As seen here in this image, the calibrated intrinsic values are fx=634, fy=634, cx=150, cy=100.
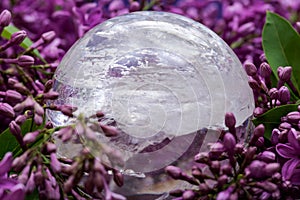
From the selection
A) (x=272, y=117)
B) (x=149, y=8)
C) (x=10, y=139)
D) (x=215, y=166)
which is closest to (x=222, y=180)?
Answer: (x=215, y=166)

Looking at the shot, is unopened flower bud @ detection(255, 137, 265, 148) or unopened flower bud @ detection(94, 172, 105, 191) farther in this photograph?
unopened flower bud @ detection(255, 137, 265, 148)

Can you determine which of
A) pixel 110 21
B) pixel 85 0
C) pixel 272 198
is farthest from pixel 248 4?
pixel 272 198

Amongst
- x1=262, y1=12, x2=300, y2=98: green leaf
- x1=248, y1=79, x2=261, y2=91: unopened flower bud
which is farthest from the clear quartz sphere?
x1=262, y1=12, x2=300, y2=98: green leaf

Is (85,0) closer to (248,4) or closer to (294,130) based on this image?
(248,4)

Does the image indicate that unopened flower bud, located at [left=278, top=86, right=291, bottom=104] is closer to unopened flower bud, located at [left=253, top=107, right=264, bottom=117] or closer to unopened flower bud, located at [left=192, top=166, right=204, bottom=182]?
unopened flower bud, located at [left=253, top=107, right=264, bottom=117]

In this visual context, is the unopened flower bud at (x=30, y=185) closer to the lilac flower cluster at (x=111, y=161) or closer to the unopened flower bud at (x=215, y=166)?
the lilac flower cluster at (x=111, y=161)

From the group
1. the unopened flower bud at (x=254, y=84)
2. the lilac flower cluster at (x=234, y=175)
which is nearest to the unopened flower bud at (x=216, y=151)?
the lilac flower cluster at (x=234, y=175)
